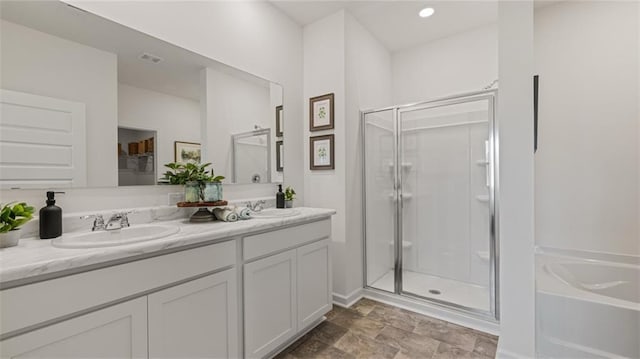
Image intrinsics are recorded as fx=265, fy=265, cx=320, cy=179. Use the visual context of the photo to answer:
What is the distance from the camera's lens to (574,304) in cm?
152

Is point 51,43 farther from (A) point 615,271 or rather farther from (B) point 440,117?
(A) point 615,271

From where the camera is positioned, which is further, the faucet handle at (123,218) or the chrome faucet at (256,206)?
the chrome faucet at (256,206)

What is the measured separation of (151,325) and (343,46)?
2.48 meters

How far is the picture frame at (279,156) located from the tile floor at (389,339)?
4.50 ft

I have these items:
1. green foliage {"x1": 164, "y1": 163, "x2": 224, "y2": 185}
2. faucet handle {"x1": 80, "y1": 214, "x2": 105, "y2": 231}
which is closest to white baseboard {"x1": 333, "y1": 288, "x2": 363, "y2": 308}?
green foliage {"x1": 164, "y1": 163, "x2": 224, "y2": 185}

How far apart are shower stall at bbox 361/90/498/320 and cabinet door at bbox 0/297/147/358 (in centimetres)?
206

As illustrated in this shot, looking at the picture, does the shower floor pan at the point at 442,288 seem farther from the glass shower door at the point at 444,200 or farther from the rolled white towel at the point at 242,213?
the rolled white towel at the point at 242,213

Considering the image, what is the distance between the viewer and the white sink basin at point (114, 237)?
1.03 m

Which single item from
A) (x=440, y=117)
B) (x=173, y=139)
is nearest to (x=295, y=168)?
(x=173, y=139)

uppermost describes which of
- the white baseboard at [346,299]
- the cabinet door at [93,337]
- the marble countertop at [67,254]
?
the marble countertop at [67,254]

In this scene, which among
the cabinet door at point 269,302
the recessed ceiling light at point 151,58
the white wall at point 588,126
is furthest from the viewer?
the white wall at point 588,126

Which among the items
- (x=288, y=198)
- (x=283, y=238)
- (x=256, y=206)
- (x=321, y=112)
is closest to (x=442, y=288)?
(x=288, y=198)

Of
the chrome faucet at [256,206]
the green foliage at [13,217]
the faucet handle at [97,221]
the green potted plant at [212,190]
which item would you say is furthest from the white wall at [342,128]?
the green foliage at [13,217]

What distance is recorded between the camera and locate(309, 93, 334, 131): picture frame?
252cm
